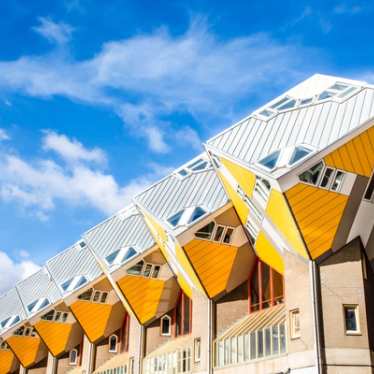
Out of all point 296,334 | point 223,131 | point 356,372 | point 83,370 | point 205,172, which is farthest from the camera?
point 83,370

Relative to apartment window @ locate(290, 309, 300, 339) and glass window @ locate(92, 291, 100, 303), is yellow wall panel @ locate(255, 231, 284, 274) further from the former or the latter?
glass window @ locate(92, 291, 100, 303)

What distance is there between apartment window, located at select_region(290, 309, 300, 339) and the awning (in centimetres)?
120

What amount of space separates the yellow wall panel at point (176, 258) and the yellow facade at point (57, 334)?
54.8 ft

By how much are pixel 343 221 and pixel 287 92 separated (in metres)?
8.99

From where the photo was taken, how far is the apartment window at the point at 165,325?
38.9m

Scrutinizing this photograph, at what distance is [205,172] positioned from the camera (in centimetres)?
3581

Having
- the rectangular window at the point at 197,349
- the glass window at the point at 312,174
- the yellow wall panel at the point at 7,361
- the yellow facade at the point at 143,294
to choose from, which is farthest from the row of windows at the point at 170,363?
the yellow wall panel at the point at 7,361

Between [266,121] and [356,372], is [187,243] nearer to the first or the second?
[266,121]

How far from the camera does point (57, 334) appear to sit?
50750 millimetres

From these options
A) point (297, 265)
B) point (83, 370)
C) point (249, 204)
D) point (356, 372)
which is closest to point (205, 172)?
point (249, 204)

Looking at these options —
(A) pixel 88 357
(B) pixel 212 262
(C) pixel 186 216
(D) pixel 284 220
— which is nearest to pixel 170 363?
(B) pixel 212 262

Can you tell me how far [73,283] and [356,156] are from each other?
2883 cm

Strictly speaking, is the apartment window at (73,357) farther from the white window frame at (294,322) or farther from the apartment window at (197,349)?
the white window frame at (294,322)

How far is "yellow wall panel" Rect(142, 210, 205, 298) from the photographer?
105 feet
